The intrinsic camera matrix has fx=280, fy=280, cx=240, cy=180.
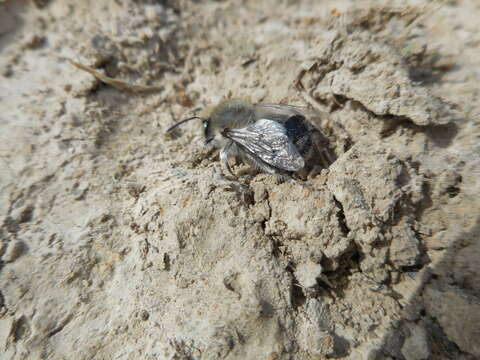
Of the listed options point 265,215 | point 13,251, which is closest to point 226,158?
point 265,215

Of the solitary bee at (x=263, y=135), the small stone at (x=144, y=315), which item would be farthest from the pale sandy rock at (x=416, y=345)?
the small stone at (x=144, y=315)

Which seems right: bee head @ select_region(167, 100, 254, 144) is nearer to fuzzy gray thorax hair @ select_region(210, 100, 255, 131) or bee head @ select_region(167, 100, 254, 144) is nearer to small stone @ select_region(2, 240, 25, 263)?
fuzzy gray thorax hair @ select_region(210, 100, 255, 131)

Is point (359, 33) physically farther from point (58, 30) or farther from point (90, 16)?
point (58, 30)

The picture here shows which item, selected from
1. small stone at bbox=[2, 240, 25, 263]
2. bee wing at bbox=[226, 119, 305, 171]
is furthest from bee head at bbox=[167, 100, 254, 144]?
small stone at bbox=[2, 240, 25, 263]

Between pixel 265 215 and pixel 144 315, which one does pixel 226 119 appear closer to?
pixel 265 215

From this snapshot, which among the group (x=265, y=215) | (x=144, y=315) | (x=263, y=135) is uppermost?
(x=263, y=135)

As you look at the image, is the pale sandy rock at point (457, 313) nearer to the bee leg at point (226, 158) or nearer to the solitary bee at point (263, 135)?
the solitary bee at point (263, 135)

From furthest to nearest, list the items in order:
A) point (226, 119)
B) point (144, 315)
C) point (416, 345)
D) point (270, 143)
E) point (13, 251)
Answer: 1. point (226, 119)
2. point (270, 143)
3. point (13, 251)
4. point (144, 315)
5. point (416, 345)
